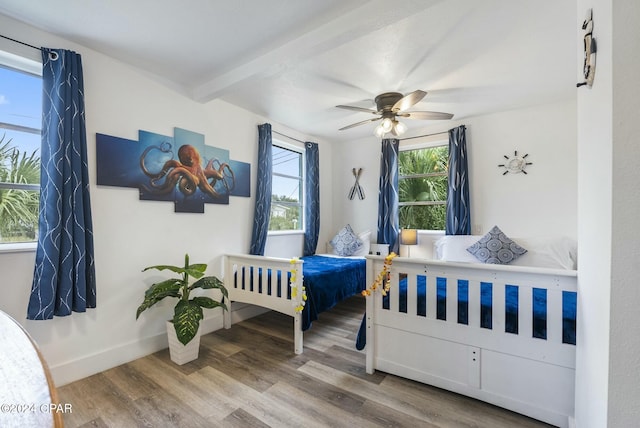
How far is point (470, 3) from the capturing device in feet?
5.27

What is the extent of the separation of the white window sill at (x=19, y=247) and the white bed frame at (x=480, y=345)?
231 centimetres

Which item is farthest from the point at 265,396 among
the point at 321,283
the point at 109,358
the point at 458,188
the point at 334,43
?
the point at 458,188

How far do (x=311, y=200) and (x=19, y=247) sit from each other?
2998 millimetres

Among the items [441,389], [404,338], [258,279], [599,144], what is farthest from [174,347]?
[599,144]

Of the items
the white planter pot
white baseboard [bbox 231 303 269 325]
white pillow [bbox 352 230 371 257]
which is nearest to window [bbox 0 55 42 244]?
the white planter pot

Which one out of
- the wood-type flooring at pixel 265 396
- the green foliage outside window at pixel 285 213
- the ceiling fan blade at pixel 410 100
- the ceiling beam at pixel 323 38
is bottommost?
the wood-type flooring at pixel 265 396

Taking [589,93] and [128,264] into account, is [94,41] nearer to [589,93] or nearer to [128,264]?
[128,264]

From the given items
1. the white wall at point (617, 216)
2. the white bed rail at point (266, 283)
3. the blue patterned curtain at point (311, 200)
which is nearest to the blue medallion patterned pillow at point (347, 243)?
the blue patterned curtain at point (311, 200)

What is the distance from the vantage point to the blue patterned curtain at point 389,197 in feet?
12.9

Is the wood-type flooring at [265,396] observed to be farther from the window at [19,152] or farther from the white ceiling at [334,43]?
the white ceiling at [334,43]

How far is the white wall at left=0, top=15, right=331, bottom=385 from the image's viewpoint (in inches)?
71.6

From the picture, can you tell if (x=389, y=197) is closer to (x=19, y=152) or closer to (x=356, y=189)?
(x=356, y=189)

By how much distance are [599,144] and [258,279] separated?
2.55 meters

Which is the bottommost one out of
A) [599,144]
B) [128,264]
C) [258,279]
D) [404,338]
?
[404,338]
